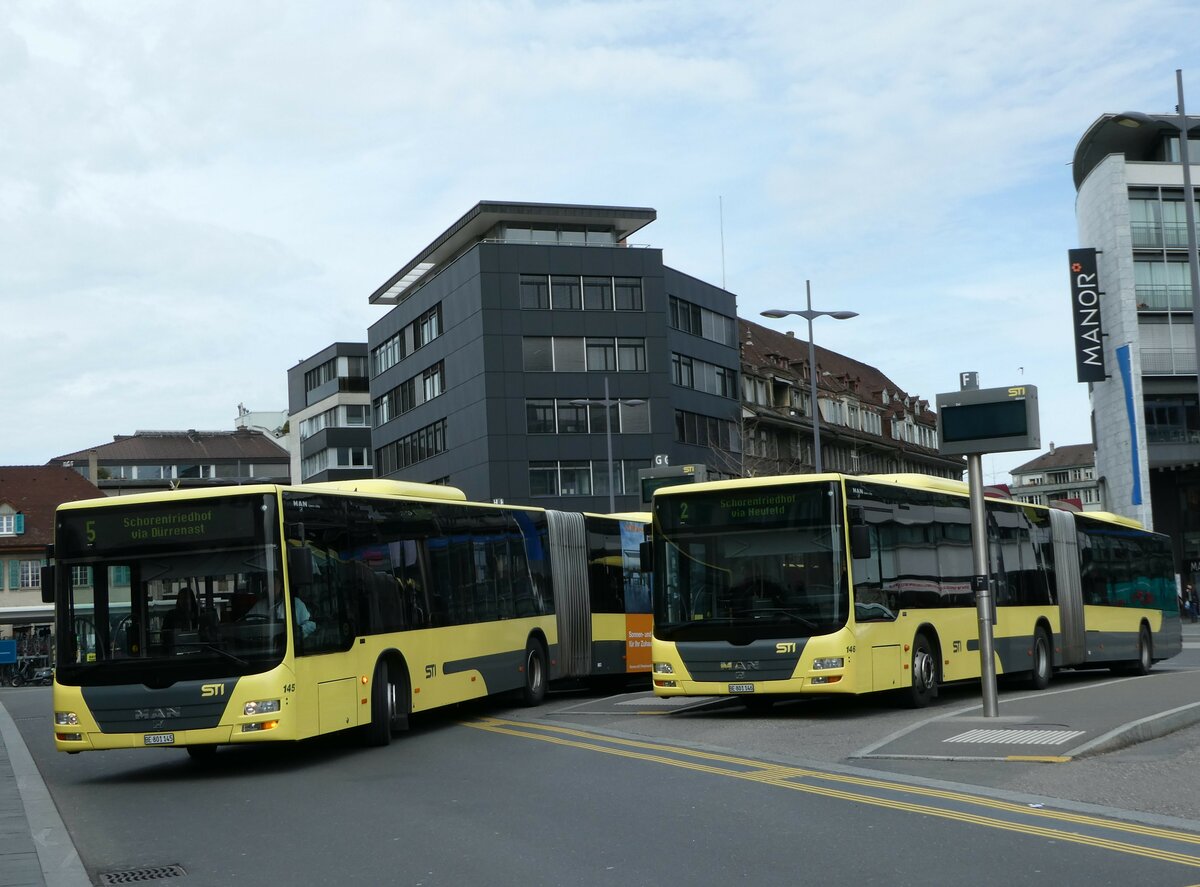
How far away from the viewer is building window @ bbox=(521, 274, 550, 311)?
67438 mm

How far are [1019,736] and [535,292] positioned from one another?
54.3 m

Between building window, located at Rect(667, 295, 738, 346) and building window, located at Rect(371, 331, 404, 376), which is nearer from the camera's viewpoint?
building window, located at Rect(667, 295, 738, 346)

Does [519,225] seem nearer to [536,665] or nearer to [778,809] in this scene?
[536,665]

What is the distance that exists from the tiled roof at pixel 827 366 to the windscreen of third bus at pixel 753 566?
211ft

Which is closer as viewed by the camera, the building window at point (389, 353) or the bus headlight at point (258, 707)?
the bus headlight at point (258, 707)

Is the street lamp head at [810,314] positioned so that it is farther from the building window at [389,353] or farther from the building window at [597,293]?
the building window at [389,353]

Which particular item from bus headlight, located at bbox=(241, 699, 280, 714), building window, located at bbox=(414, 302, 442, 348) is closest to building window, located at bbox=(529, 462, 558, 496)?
building window, located at bbox=(414, 302, 442, 348)

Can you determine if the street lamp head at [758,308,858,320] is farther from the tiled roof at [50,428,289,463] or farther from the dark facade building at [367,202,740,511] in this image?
the tiled roof at [50,428,289,463]

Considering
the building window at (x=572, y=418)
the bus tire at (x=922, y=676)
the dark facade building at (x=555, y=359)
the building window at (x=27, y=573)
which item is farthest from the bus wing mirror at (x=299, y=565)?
the building window at (x=27, y=573)

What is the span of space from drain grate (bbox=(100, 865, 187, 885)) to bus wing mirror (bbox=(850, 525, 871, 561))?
32.8 feet

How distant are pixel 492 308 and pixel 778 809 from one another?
56.6 meters

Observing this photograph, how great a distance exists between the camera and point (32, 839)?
10609 millimetres

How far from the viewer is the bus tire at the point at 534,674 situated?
22203 millimetres

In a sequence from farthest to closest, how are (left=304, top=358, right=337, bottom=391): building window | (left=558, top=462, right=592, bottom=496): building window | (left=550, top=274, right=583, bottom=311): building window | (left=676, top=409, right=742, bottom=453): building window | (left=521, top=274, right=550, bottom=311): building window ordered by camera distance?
(left=304, top=358, right=337, bottom=391): building window < (left=676, top=409, right=742, bottom=453): building window < (left=550, top=274, right=583, bottom=311): building window < (left=521, top=274, right=550, bottom=311): building window < (left=558, top=462, right=592, bottom=496): building window
